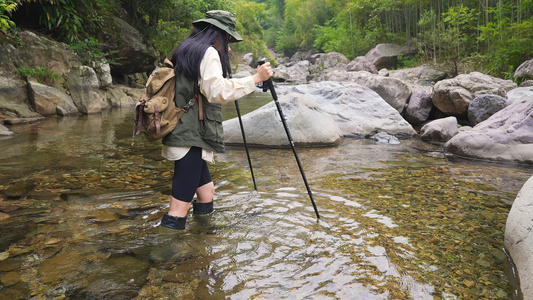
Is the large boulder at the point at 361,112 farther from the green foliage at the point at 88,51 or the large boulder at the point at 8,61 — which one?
the large boulder at the point at 8,61

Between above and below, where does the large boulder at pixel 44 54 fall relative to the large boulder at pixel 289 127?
above

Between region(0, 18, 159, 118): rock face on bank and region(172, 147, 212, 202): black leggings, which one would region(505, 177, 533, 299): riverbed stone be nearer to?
region(172, 147, 212, 202): black leggings

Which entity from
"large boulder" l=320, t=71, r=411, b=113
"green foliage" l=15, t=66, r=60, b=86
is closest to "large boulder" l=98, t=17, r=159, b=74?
"green foliage" l=15, t=66, r=60, b=86

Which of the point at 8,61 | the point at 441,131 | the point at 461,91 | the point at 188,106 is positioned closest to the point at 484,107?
the point at 461,91

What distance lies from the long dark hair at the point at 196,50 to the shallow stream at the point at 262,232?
4.99 feet

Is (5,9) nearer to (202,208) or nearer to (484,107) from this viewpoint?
(202,208)

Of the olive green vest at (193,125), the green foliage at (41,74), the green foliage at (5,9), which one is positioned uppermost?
the green foliage at (5,9)

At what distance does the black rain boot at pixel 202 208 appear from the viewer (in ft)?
13.1

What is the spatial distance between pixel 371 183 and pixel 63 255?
3.88 metres

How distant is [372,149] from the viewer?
7824 millimetres

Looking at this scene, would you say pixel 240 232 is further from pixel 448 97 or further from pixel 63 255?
pixel 448 97

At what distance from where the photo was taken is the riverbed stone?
258 centimetres

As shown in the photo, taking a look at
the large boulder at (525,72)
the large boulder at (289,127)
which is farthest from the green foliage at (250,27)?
the large boulder at (289,127)

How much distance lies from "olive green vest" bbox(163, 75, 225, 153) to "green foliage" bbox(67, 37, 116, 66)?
1133 centimetres
